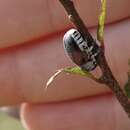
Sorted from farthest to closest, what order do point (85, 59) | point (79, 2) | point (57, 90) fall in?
point (57, 90)
point (79, 2)
point (85, 59)

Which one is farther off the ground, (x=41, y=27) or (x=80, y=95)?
(x=41, y=27)

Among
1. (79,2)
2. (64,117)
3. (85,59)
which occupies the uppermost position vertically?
(85,59)

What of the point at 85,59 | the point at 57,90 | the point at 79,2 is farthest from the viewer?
the point at 57,90

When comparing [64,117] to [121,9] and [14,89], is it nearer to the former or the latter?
[14,89]

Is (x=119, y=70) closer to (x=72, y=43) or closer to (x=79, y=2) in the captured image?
(x=79, y=2)

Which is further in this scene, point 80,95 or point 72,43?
point 80,95

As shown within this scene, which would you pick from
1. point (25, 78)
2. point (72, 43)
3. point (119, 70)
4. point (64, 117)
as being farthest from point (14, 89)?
point (72, 43)
